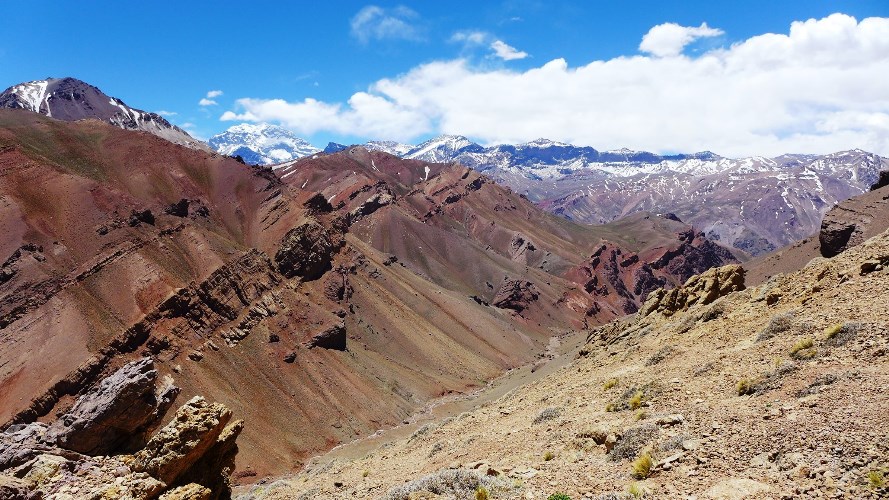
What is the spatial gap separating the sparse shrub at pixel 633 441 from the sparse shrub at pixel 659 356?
29.6ft

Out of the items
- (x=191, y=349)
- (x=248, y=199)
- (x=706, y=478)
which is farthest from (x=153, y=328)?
(x=706, y=478)

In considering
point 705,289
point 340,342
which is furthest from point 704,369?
point 340,342

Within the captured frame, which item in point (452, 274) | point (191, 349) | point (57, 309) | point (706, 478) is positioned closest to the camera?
point (706, 478)

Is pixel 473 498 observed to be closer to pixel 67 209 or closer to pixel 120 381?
pixel 120 381

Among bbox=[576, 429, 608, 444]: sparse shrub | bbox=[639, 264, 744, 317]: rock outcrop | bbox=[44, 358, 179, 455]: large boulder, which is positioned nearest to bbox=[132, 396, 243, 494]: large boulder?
bbox=[44, 358, 179, 455]: large boulder

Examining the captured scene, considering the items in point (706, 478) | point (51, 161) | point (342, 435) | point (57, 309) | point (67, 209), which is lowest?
point (342, 435)

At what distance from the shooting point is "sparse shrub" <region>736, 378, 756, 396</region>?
14102 mm

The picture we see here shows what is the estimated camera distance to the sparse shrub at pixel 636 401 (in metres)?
16.8

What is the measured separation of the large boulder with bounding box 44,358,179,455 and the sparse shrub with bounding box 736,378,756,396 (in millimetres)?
19139

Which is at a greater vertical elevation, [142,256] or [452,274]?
[142,256]

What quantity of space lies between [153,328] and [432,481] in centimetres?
5451

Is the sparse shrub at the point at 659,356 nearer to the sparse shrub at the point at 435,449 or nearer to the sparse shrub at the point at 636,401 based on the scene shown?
the sparse shrub at the point at 636,401

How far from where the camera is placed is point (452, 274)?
466ft

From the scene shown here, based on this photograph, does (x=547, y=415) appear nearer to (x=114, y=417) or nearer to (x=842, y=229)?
(x=114, y=417)
